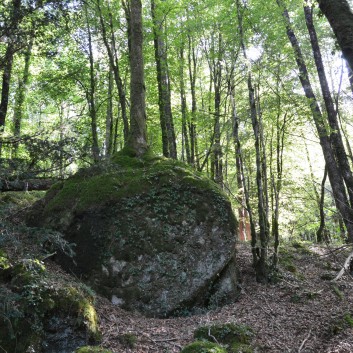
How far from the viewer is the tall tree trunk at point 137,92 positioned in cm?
887

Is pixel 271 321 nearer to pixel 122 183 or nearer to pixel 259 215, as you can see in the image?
pixel 259 215

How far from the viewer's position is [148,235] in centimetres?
676

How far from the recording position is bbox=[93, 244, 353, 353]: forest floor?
491 centimetres

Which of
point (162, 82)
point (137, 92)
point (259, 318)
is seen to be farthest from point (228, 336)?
point (162, 82)

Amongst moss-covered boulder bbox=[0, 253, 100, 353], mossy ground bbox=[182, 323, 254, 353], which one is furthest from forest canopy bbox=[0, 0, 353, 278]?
mossy ground bbox=[182, 323, 254, 353]

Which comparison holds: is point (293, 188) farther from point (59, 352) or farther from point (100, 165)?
point (59, 352)

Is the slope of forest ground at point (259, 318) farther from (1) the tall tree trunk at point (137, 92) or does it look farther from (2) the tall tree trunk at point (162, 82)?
(2) the tall tree trunk at point (162, 82)

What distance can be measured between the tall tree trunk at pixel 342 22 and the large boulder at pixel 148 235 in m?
4.31

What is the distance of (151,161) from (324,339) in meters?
→ 5.42

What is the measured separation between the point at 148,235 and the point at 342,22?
198 inches

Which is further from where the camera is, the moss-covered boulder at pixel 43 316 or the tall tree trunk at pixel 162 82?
the tall tree trunk at pixel 162 82

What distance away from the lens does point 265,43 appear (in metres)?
8.24

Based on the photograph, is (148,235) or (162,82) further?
(162,82)

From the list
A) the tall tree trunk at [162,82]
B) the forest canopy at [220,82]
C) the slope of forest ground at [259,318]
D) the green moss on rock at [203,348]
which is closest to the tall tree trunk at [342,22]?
the forest canopy at [220,82]
